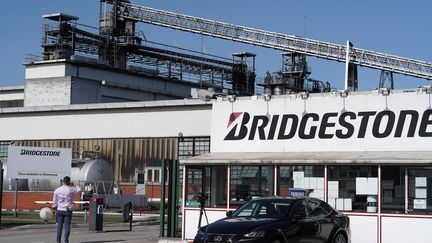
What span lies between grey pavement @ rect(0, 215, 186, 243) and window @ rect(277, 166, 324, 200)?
3.54 m

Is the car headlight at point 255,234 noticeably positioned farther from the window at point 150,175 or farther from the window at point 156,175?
the window at point 150,175

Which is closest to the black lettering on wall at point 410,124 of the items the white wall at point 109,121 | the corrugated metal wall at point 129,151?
the white wall at point 109,121

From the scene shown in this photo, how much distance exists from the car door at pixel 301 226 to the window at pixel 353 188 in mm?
3388

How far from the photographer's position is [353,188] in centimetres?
1992

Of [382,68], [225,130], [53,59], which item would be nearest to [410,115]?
[225,130]

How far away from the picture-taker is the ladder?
212 ft

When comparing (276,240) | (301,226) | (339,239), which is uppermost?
(301,226)

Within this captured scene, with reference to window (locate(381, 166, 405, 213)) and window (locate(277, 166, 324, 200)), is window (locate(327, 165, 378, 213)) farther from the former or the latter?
window (locate(277, 166, 324, 200))

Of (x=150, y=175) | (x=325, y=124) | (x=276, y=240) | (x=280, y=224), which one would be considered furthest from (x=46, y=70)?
(x=276, y=240)

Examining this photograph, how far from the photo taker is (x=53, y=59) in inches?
2625

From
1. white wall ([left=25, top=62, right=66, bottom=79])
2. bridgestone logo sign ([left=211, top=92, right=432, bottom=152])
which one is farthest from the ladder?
bridgestone logo sign ([left=211, top=92, right=432, bottom=152])

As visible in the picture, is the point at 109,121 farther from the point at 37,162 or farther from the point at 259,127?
the point at 259,127

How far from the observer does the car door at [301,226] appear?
52.0ft

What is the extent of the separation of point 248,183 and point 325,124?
2858 mm
